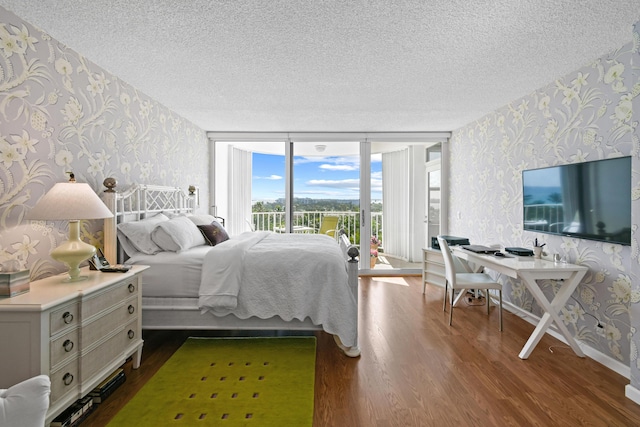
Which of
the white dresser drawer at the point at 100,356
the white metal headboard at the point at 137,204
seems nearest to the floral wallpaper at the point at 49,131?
the white metal headboard at the point at 137,204

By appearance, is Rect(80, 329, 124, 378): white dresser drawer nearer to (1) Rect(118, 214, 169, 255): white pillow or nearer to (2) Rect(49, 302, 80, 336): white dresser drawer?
(2) Rect(49, 302, 80, 336): white dresser drawer

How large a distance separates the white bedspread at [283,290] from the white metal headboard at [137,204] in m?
0.88

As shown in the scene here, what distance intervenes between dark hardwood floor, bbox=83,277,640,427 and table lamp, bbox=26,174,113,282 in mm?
948

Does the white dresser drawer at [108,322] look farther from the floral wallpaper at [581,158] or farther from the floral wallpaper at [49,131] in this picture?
the floral wallpaper at [581,158]

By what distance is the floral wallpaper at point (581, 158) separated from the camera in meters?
2.43

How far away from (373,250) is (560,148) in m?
3.52

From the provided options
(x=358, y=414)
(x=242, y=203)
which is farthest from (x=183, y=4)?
(x=242, y=203)

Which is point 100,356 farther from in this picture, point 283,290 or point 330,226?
point 330,226

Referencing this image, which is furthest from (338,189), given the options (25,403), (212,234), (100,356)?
(25,403)

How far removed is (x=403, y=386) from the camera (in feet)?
7.44

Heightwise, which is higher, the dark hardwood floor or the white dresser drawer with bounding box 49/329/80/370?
the white dresser drawer with bounding box 49/329/80/370

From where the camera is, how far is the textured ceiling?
2.04 metres

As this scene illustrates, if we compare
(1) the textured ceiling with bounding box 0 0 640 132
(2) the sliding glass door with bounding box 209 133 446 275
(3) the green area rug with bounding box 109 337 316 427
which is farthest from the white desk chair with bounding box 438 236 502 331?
(2) the sliding glass door with bounding box 209 133 446 275

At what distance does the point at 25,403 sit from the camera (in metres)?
0.89
